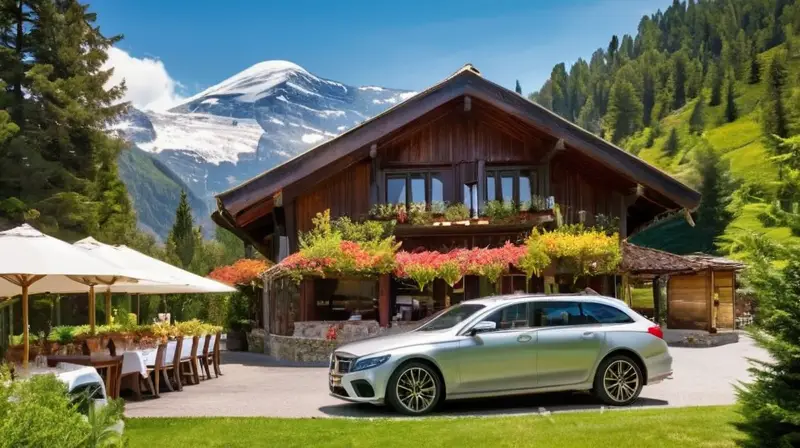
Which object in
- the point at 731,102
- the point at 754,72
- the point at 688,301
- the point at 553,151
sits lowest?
the point at 688,301

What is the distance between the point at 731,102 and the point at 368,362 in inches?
6289

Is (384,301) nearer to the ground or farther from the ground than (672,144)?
nearer to the ground

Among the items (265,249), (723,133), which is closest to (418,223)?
(265,249)

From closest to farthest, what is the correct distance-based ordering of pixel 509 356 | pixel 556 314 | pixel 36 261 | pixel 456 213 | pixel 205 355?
pixel 36 261, pixel 509 356, pixel 556 314, pixel 205 355, pixel 456 213

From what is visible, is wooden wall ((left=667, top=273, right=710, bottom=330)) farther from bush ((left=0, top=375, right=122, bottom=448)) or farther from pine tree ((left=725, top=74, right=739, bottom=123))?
pine tree ((left=725, top=74, right=739, bottom=123))

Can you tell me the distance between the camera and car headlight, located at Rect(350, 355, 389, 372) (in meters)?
11.5

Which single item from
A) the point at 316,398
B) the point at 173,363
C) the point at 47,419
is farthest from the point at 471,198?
the point at 47,419

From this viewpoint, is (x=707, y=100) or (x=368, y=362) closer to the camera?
(x=368, y=362)

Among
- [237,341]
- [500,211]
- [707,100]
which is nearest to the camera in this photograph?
[500,211]

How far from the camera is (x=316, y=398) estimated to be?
13711 mm

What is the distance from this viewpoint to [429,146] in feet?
84.9

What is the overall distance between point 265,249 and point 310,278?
10.9 m

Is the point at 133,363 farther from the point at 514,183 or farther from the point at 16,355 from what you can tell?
the point at 514,183

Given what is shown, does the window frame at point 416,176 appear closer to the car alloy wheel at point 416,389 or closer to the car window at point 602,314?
the car window at point 602,314
